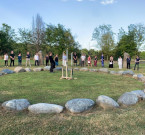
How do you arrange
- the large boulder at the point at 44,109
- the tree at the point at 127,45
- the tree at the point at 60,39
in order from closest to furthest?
the large boulder at the point at 44,109
the tree at the point at 60,39
the tree at the point at 127,45

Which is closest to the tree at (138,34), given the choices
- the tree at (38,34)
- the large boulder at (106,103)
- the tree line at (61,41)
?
the tree line at (61,41)

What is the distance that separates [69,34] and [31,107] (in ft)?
89.9

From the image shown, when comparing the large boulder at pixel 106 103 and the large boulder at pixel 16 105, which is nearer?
the large boulder at pixel 16 105

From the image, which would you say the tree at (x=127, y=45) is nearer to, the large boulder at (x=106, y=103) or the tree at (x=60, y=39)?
the tree at (x=60, y=39)

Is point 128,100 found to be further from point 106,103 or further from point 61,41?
point 61,41

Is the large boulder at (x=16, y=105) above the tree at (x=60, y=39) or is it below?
below

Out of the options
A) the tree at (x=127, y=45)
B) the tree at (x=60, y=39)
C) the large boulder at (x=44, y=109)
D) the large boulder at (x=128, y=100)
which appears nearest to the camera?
the large boulder at (x=44, y=109)

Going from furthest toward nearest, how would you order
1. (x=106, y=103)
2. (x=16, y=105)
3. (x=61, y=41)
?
(x=61, y=41) < (x=106, y=103) < (x=16, y=105)

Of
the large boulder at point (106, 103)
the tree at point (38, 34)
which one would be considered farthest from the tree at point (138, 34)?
the large boulder at point (106, 103)

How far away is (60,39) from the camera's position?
29234 millimetres

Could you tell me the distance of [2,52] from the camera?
21.6 meters

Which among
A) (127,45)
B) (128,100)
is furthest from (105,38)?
(128,100)

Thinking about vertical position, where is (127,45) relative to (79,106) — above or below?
above

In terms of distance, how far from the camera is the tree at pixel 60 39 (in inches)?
1151
